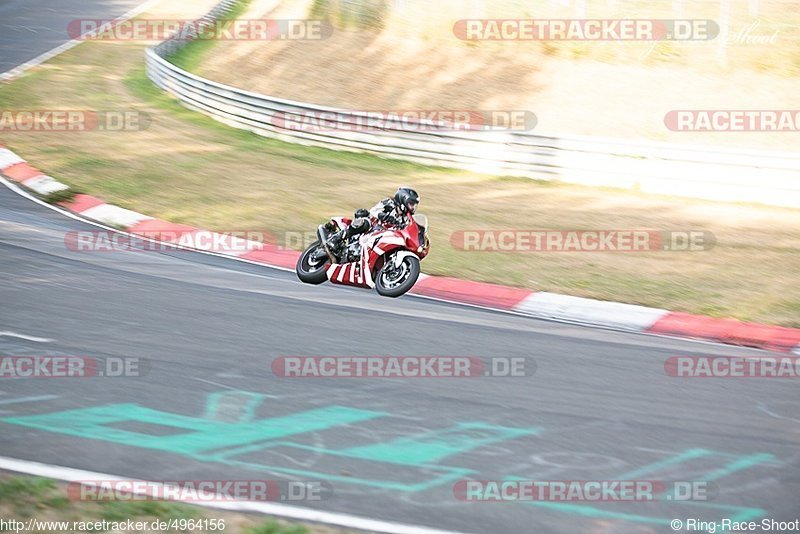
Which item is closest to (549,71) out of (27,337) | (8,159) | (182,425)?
(8,159)

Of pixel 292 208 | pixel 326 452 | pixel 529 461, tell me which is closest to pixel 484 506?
pixel 529 461

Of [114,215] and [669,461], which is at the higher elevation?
[114,215]

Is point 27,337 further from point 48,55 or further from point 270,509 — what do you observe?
point 48,55

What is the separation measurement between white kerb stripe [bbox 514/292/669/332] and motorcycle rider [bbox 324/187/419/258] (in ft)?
5.39

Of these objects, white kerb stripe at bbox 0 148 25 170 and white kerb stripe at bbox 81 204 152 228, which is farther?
white kerb stripe at bbox 0 148 25 170

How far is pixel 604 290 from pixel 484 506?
Result: 5983 mm

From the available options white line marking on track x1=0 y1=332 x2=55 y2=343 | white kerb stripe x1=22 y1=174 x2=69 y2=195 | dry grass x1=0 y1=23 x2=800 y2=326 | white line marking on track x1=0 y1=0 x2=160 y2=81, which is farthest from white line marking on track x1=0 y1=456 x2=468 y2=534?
white line marking on track x1=0 y1=0 x2=160 y2=81

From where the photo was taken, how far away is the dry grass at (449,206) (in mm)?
12516

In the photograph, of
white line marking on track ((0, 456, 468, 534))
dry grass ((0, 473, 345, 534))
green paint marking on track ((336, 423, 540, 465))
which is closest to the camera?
dry grass ((0, 473, 345, 534))

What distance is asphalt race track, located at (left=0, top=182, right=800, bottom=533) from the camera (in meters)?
6.91

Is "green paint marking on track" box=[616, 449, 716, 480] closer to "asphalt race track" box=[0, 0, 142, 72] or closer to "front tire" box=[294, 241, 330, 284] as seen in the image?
"front tire" box=[294, 241, 330, 284]

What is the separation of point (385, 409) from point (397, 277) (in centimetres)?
355

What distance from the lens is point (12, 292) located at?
11109mm

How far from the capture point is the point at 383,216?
11688mm
